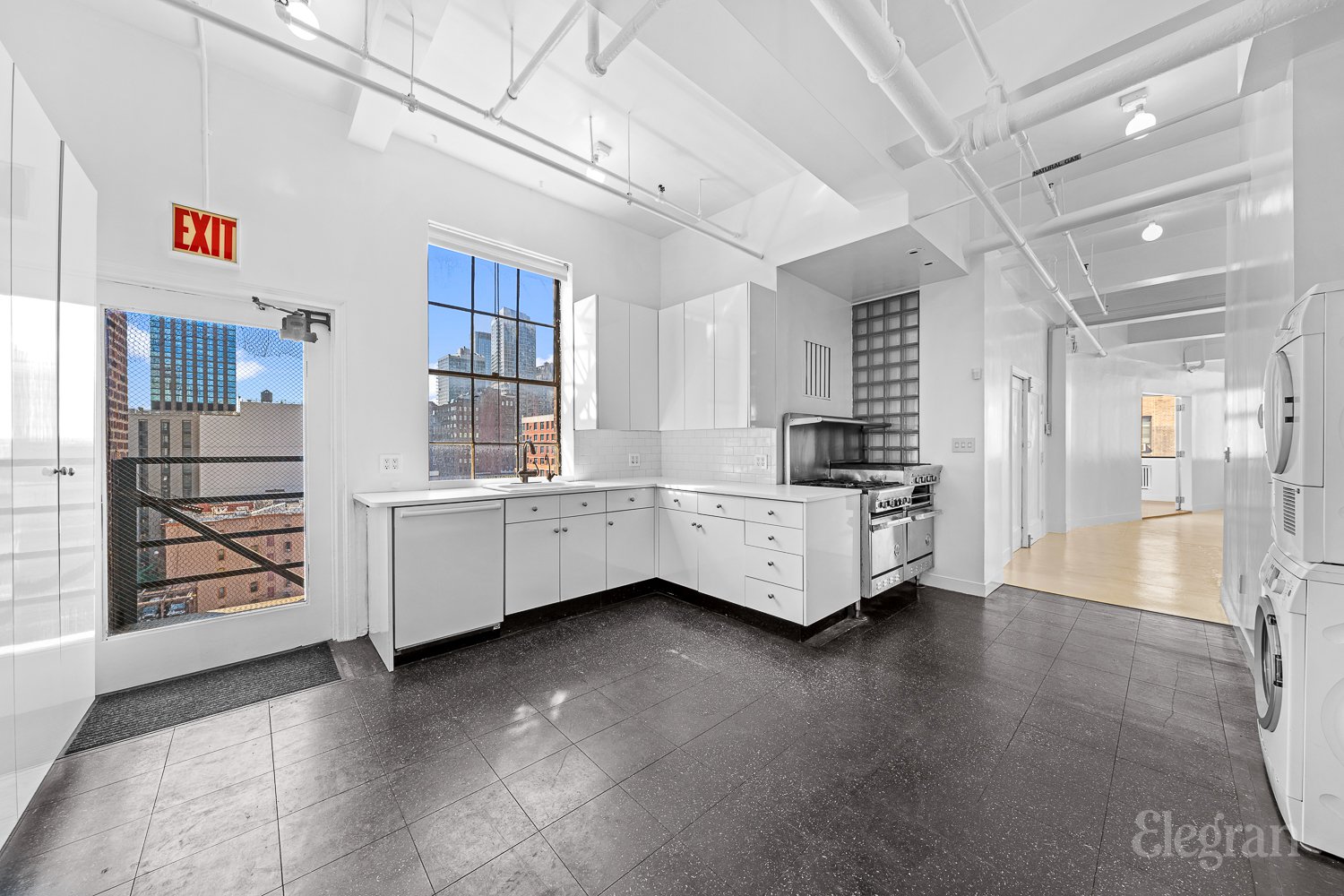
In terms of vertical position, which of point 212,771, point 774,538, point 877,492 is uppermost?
point 877,492

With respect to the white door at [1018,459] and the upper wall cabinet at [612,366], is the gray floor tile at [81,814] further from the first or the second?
the white door at [1018,459]

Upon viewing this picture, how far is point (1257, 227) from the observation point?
2775mm

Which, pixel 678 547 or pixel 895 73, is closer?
pixel 895 73

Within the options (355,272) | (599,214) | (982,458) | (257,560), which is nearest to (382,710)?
(257,560)

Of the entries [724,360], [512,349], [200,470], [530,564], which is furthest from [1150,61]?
[200,470]

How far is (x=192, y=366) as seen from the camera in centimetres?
284

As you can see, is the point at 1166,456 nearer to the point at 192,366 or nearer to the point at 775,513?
the point at 775,513

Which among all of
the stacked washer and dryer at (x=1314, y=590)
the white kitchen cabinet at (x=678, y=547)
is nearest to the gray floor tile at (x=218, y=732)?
the white kitchen cabinet at (x=678, y=547)

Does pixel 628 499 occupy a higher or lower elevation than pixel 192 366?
lower

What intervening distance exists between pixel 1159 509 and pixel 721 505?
11.1 meters

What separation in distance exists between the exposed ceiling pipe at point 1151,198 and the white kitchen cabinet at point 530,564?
4.18 m

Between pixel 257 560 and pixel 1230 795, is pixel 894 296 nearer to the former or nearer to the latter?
pixel 1230 795

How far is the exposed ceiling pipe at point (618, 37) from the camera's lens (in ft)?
6.20

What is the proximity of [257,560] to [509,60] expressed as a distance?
10.8 feet
